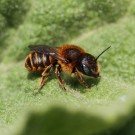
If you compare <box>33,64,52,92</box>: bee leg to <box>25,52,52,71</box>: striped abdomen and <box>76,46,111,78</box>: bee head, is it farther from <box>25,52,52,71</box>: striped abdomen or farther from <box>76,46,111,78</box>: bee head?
<box>76,46,111,78</box>: bee head

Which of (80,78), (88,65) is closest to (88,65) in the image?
(88,65)

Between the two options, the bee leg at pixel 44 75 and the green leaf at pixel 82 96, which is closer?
the green leaf at pixel 82 96

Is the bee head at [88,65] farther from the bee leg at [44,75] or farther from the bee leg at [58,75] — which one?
the bee leg at [44,75]

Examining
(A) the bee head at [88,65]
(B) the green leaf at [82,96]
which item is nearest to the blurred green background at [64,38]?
(B) the green leaf at [82,96]

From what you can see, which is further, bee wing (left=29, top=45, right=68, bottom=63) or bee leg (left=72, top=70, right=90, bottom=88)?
bee wing (left=29, top=45, right=68, bottom=63)

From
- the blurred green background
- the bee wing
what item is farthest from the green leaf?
the bee wing

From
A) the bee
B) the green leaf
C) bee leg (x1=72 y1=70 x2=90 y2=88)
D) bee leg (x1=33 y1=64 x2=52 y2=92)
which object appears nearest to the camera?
the green leaf

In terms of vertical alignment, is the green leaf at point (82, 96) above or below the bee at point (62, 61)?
above

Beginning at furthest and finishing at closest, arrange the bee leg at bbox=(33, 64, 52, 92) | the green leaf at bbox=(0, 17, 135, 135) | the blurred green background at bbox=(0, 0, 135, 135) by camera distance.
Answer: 1. the bee leg at bbox=(33, 64, 52, 92)
2. the blurred green background at bbox=(0, 0, 135, 135)
3. the green leaf at bbox=(0, 17, 135, 135)

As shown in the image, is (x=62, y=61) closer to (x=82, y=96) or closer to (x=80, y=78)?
(x=80, y=78)
